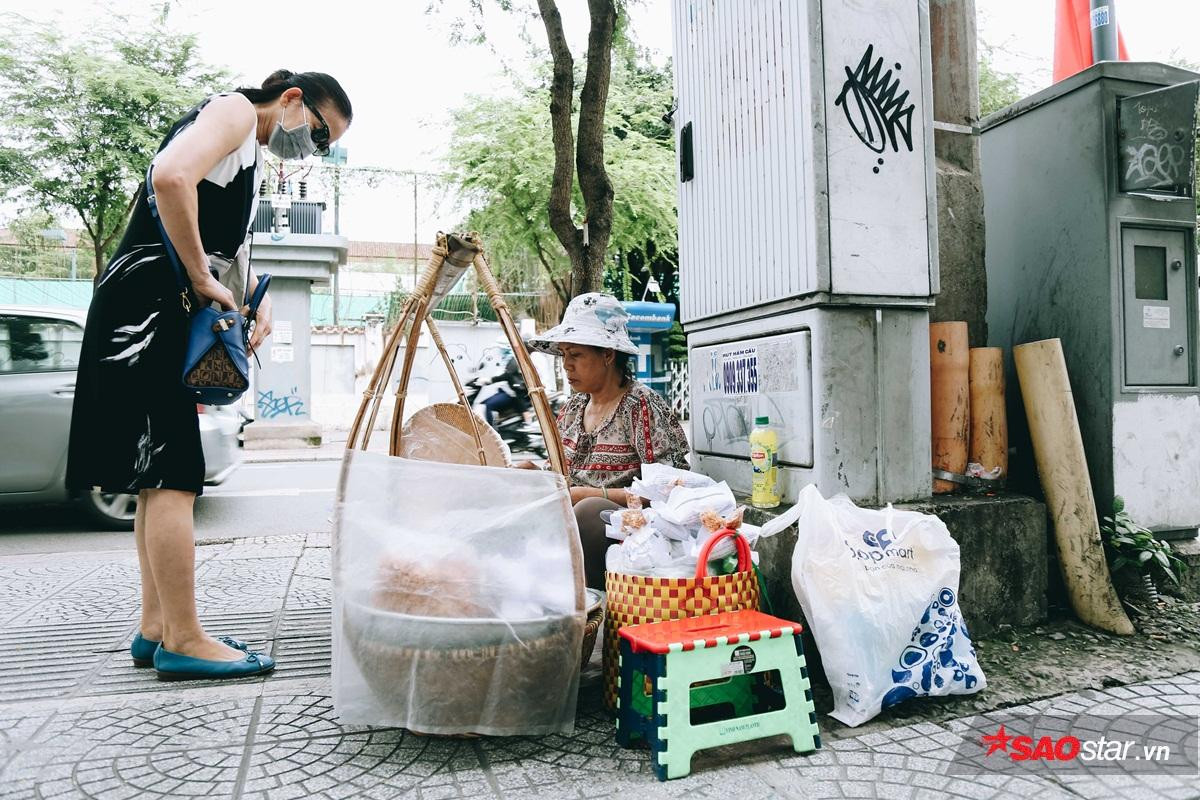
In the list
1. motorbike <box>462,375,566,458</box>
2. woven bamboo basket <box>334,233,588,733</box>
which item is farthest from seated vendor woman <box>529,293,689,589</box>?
motorbike <box>462,375,566,458</box>

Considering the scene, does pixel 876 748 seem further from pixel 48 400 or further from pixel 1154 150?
pixel 48 400

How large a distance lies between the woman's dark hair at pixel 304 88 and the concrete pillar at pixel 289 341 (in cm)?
1116

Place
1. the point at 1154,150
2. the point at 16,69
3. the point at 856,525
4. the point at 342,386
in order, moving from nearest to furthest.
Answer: the point at 856,525
the point at 1154,150
the point at 16,69
the point at 342,386

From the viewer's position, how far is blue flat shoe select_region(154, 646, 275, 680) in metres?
2.44

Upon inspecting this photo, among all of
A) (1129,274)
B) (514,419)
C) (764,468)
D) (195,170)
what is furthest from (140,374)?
(514,419)

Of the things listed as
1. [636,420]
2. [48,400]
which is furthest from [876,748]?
[48,400]

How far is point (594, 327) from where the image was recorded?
296 centimetres

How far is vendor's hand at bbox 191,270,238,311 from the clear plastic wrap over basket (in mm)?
764

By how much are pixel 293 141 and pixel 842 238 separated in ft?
6.05

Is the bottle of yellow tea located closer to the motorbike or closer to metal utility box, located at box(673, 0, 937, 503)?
metal utility box, located at box(673, 0, 937, 503)

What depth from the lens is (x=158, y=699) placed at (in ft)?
7.65

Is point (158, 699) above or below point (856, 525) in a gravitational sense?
below

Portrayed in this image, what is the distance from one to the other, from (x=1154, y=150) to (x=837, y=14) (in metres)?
1.32

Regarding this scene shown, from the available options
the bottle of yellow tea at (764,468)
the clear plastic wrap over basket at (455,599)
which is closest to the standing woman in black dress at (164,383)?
the clear plastic wrap over basket at (455,599)
